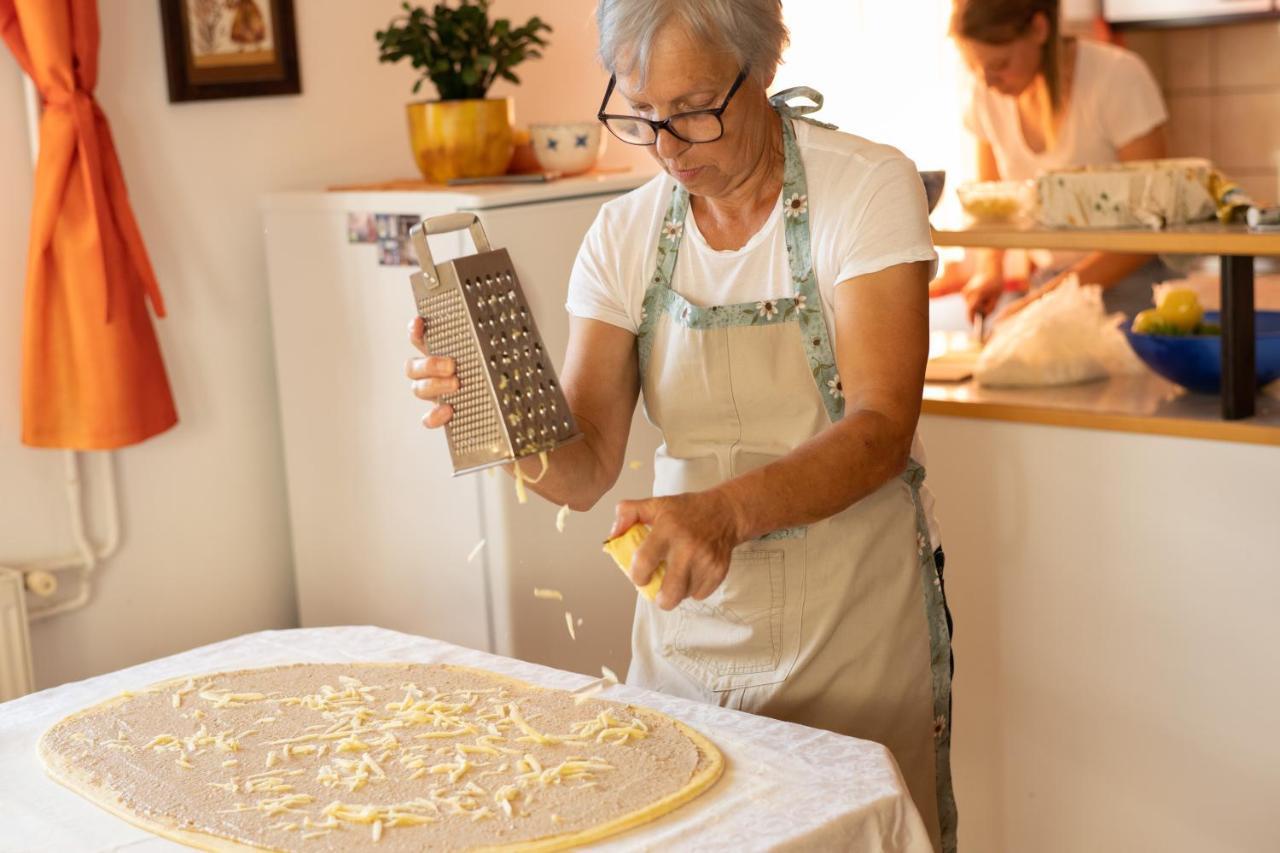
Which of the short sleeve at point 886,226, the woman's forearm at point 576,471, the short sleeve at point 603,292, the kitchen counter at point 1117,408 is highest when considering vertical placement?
the short sleeve at point 886,226

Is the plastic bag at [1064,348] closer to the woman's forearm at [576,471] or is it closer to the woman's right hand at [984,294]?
the woman's right hand at [984,294]

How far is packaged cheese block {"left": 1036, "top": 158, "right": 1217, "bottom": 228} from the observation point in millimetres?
2182

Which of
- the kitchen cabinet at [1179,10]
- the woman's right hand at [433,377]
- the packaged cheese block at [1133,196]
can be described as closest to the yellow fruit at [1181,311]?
the packaged cheese block at [1133,196]

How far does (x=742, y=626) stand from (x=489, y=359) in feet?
1.43

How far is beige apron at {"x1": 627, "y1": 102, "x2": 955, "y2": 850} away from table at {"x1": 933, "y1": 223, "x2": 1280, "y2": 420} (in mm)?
687

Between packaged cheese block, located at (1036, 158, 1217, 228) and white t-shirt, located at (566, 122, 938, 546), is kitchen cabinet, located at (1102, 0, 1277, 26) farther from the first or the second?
white t-shirt, located at (566, 122, 938, 546)

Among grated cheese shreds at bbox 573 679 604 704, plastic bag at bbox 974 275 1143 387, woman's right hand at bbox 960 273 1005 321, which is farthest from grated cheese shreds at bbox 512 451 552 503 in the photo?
woman's right hand at bbox 960 273 1005 321

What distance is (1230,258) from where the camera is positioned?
6.64ft

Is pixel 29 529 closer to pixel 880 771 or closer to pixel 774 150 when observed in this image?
pixel 774 150

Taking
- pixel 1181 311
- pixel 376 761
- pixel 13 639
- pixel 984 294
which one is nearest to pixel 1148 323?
pixel 1181 311

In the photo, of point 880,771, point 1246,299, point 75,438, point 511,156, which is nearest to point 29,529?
point 75,438

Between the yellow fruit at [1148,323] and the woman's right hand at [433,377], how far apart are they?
1231 millimetres

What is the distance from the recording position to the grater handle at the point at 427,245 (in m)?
1.43

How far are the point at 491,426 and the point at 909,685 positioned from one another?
57 cm
